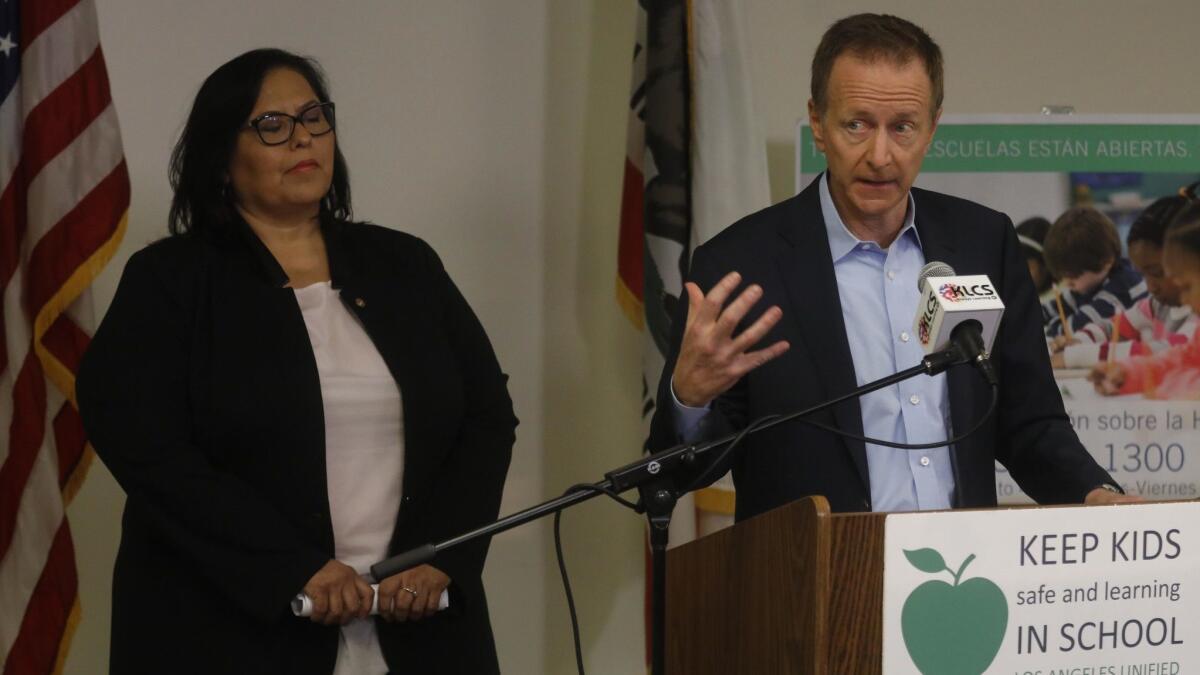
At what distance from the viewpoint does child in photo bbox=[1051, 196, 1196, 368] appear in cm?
369

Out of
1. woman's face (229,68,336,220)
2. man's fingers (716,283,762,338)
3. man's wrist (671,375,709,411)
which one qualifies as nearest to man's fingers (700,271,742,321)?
man's fingers (716,283,762,338)

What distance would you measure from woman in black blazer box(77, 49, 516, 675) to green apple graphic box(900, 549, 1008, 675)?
1174 mm

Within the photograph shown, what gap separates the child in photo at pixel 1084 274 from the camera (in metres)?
3.71

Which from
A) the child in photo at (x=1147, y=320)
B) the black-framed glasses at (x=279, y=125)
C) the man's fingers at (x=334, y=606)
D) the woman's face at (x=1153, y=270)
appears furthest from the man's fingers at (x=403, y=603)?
the woman's face at (x=1153, y=270)

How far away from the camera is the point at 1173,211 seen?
3725mm

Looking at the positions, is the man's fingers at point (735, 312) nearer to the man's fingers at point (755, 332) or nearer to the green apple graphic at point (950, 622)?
the man's fingers at point (755, 332)

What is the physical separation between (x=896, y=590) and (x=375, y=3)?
2984 mm

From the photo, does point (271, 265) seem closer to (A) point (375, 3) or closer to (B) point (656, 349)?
(B) point (656, 349)

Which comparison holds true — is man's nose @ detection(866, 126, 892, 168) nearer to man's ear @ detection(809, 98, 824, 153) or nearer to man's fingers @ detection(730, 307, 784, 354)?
man's ear @ detection(809, 98, 824, 153)

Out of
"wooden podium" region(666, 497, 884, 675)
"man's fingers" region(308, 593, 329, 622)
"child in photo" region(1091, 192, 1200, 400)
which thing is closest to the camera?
"wooden podium" region(666, 497, 884, 675)

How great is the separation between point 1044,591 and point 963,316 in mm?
352

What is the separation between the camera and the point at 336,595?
236cm

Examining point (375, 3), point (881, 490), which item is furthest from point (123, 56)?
point (881, 490)

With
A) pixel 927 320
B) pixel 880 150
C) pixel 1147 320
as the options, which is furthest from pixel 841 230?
pixel 1147 320
